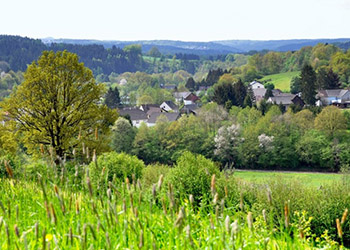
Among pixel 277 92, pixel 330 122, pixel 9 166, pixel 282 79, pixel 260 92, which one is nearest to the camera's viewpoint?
pixel 9 166

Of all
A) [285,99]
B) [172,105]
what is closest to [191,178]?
[285,99]

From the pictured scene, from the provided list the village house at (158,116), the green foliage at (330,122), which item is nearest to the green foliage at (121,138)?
the village house at (158,116)

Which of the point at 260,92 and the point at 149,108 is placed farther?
the point at 260,92

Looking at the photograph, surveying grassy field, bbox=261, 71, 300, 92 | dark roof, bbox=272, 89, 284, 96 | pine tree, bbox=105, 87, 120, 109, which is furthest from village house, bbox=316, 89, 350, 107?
pine tree, bbox=105, 87, 120, 109

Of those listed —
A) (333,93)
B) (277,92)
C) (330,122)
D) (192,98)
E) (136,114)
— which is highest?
(330,122)

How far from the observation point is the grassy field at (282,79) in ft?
371

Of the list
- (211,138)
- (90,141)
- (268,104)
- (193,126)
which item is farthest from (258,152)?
(90,141)

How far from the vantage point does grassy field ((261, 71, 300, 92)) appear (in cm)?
11298

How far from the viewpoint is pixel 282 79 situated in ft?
395

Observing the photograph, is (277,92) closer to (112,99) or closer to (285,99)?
(285,99)

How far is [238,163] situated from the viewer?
58.7 meters

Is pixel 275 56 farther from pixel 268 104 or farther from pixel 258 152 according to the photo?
pixel 258 152

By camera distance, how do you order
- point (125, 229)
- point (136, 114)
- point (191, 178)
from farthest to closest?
point (136, 114)
point (191, 178)
point (125, 229)

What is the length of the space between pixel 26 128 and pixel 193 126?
141 ft
